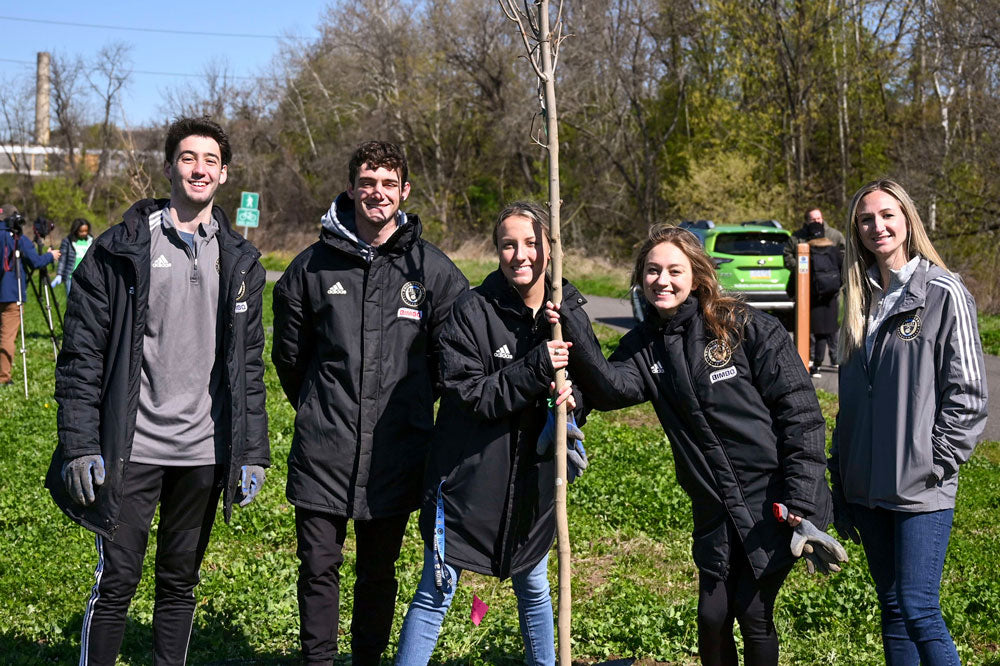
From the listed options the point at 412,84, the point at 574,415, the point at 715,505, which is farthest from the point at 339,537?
the point at 412,84

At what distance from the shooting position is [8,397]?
1167 cm

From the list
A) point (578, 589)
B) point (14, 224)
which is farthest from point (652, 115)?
point (578, 589)

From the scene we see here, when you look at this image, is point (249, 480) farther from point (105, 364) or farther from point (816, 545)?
point (816, 545)

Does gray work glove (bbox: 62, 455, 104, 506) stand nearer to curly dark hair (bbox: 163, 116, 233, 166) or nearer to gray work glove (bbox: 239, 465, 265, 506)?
gray work glove (bbox: 239, 465, 265, 506)

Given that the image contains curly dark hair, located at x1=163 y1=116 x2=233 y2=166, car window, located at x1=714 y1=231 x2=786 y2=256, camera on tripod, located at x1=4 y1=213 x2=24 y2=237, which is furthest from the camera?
car window, located at x1=714 y1=231 x2=786 y2=256

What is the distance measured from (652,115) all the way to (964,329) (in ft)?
125

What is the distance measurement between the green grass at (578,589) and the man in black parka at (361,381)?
0.78m

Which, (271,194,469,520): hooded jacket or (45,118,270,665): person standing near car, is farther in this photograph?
(271,194,469,520): hooded jacket

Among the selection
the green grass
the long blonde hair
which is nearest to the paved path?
the green grass

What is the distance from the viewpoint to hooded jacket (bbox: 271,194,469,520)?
3.88 metres

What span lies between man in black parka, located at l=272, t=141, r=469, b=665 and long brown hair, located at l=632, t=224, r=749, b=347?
2.64ft

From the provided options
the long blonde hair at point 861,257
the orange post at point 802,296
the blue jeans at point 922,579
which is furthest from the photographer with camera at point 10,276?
the blue jeans at point 922,579

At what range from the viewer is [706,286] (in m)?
3.65

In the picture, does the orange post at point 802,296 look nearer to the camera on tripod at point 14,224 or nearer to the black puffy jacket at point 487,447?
the black puffy jacket at point 487,447
